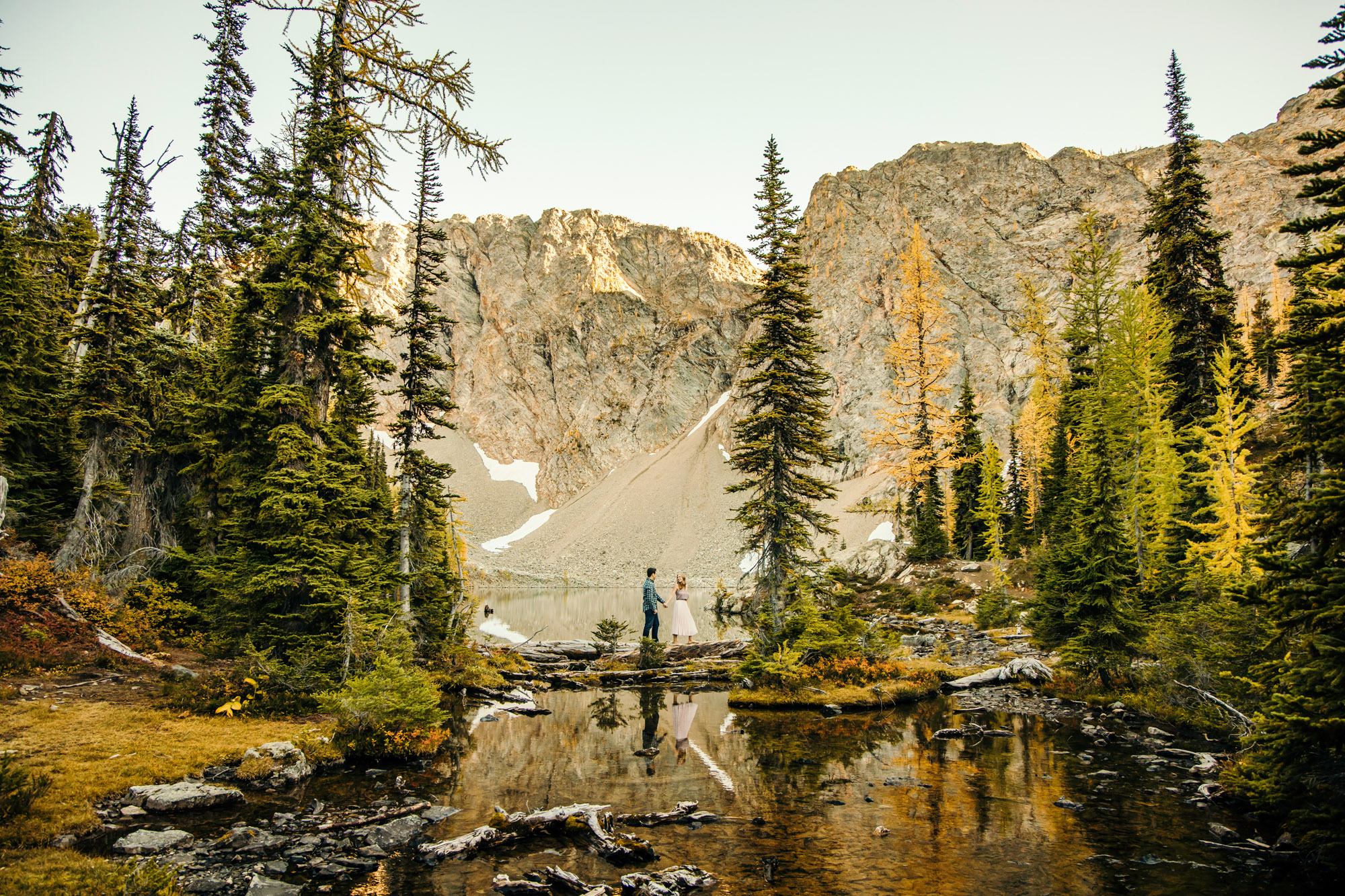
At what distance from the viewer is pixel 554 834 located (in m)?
8.52

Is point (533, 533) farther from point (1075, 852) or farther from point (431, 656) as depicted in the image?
point (1075, 852)

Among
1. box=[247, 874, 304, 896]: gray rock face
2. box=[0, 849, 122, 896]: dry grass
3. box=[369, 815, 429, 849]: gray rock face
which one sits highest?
box=[0, 849, 122, 896]: dry grass

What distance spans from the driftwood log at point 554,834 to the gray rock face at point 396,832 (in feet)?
1.54

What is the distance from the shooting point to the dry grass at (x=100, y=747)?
7.35 metres

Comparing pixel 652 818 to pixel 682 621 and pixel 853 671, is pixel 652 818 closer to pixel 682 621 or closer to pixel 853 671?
pixel 853 671

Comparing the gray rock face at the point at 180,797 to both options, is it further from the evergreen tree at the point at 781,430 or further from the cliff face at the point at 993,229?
the cliff face at the point at 993,229

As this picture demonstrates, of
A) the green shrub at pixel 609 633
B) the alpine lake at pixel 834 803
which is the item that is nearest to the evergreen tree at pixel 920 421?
the green shrub at pixel 609 633

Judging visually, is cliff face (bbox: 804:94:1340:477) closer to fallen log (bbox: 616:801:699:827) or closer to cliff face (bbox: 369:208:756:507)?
cliff face (bbox: 369:208:756:507)

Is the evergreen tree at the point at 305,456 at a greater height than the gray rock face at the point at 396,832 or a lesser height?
greater

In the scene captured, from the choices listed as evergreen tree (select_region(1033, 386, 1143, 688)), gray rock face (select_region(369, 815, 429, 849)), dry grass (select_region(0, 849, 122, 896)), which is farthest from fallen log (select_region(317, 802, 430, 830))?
evergreen tree (select_region(1033, 386, 1143, 688))

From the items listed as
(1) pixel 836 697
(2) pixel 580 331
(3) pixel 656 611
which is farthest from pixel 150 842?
(2) pixel 580 331

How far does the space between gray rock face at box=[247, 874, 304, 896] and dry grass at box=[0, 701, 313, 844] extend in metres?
2.49

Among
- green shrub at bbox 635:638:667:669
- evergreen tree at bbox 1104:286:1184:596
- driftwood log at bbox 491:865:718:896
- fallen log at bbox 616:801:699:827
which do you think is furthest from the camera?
evergreen tree at bbox 1104:286:1184:596

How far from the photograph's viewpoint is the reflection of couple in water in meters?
12.8
